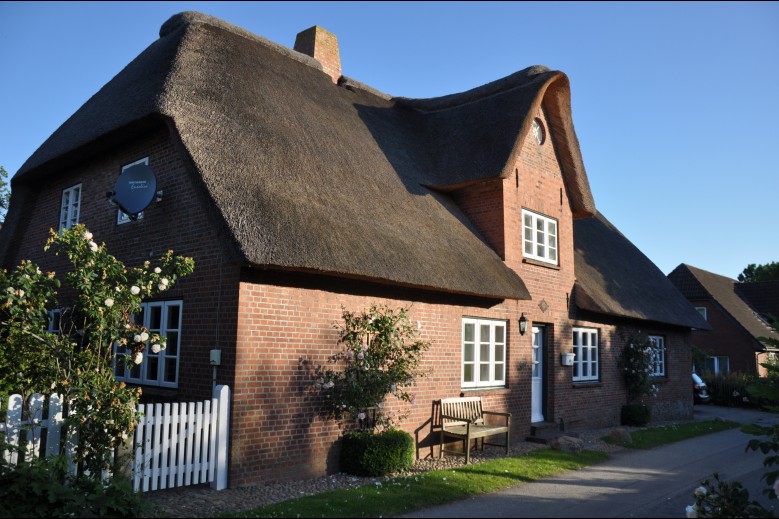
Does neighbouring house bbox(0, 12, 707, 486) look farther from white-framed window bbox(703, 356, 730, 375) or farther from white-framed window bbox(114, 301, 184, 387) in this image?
white-framed window bbox(703, 356, 730, 375)

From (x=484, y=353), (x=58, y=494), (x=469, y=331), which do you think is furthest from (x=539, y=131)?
(x=58, y=494)

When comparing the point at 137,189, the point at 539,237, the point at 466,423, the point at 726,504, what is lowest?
the point at 726,504

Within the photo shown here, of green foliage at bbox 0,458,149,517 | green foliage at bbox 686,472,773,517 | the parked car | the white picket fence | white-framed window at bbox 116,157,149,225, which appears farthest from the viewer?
the parked car

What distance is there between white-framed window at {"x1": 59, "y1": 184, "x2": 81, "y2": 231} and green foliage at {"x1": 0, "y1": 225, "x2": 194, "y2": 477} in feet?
16.8

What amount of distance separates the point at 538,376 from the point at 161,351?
27.6ft

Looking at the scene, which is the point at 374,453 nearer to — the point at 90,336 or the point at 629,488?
the point at 629,488

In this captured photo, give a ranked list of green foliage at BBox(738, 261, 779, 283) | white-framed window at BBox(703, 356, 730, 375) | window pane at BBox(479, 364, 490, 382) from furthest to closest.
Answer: green foliage at BBox(738, 261, 779, 283) → white-framed window at BBox(703, 356, 730, 375) → window pane at BBox(479, 364, 490, 382)

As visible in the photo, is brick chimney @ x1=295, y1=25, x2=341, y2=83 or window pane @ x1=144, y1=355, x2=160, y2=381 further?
brick chimney @ x1=295, y1=25, x2=341, y2=83

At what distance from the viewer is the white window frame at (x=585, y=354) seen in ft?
49.7

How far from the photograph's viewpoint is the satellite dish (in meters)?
9.61

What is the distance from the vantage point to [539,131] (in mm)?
14914

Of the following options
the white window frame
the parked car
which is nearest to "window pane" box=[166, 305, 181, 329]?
the white window frame

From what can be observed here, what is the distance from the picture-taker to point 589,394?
49.8ft

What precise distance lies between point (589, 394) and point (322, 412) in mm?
8725
